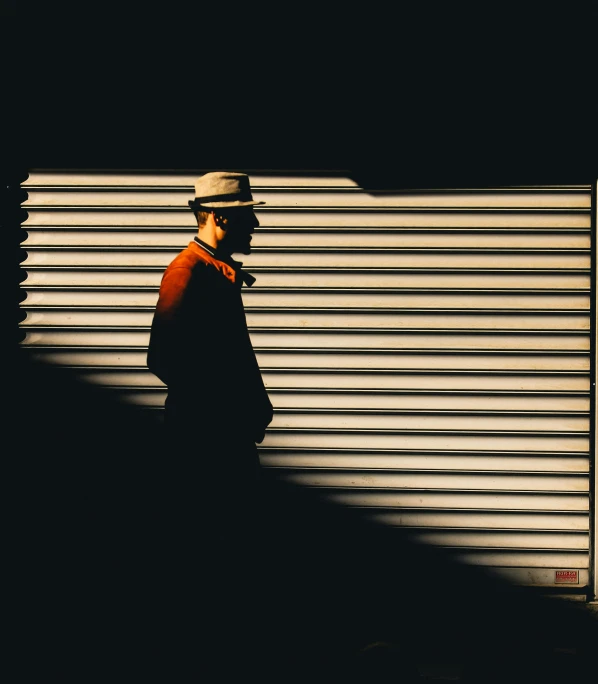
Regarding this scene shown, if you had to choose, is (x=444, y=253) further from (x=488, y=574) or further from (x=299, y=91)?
(x=488, y=574)

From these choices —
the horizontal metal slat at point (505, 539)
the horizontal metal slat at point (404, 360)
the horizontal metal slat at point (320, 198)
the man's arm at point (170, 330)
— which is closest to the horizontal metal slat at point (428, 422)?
the horizontal metal slat at point (404, 360)

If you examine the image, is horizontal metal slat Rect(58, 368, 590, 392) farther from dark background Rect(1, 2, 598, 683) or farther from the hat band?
the hat band

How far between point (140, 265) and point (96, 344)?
23.7 inches

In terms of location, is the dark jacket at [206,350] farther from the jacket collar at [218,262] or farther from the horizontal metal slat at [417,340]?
the horizontal metal slat at [417,340]

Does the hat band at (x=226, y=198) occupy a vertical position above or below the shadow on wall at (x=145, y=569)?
above

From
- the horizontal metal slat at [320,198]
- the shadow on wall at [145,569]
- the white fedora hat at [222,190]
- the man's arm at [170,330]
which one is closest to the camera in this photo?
the man's arm at [170,330]

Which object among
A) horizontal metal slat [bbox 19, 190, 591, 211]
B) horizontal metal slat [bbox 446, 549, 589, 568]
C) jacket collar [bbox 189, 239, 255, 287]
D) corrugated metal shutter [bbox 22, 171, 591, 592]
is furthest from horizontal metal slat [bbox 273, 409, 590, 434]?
jacket collar [bbox 189, 239, 255, 287]

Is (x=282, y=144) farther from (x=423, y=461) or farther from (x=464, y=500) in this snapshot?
(x=464, y=500)

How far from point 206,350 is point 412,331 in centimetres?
210

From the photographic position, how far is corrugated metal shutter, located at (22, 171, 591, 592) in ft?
16.6

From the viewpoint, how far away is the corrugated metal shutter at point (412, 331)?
199 inches

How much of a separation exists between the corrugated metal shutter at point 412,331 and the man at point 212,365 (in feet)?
4.98

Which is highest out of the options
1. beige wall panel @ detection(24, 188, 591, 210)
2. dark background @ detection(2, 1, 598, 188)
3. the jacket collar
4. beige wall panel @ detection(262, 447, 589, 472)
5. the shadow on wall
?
dark background @ detection(2, 1, 598, 188)

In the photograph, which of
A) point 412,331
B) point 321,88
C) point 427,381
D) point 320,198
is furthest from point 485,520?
point 321,88
